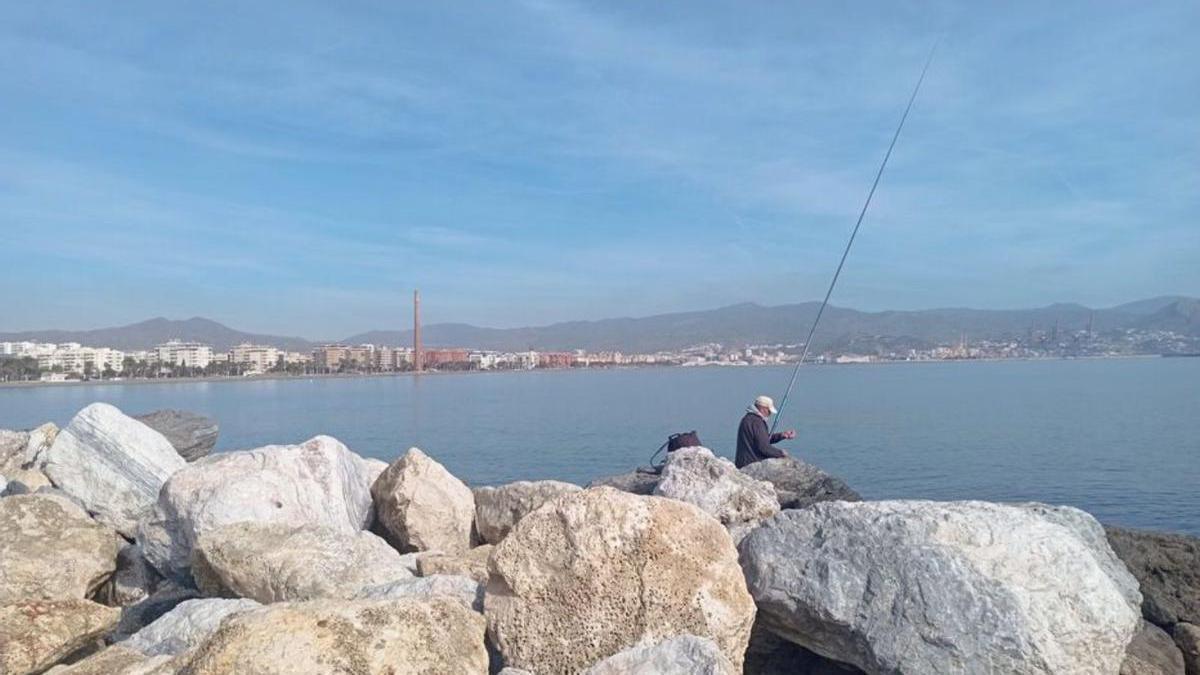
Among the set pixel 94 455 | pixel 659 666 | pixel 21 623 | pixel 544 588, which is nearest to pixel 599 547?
pixel 544 588

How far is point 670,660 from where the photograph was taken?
167 inches

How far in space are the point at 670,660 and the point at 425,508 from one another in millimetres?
4435

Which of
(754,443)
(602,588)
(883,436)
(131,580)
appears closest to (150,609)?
(131,580)

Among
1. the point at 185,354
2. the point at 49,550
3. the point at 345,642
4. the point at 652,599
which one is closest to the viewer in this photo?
the point at 345,642

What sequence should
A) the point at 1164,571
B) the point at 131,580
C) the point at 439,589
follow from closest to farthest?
1. the point at 439,589
2. the point at 1164,571
3. the point at 131,580

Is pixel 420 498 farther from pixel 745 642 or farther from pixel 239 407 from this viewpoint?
pixel 239 407

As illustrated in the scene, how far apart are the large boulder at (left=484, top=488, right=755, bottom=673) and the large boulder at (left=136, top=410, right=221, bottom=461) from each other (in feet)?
37.8

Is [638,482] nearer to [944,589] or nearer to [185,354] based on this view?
[944,589]

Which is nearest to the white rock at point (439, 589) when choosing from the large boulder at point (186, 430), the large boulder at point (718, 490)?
the large boulder at point (718, 490)

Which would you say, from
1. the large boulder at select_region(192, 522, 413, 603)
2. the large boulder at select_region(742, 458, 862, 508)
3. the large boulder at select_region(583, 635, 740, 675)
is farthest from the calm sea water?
the large boulder at select_region(583, 635, 740, 675)

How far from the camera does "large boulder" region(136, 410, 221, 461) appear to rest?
15219mm

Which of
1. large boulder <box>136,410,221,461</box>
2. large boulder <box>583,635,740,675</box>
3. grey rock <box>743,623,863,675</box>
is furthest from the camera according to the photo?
large boulder <box>136,410,221,461</box>

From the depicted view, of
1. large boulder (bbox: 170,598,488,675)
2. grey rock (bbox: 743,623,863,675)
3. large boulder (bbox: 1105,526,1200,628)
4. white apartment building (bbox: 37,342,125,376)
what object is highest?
white apartment building (bbox: 37,342,125,376)

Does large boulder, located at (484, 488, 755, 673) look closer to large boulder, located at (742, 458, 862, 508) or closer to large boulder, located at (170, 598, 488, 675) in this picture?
large boulder, located at (170, 598, 488, 675)
